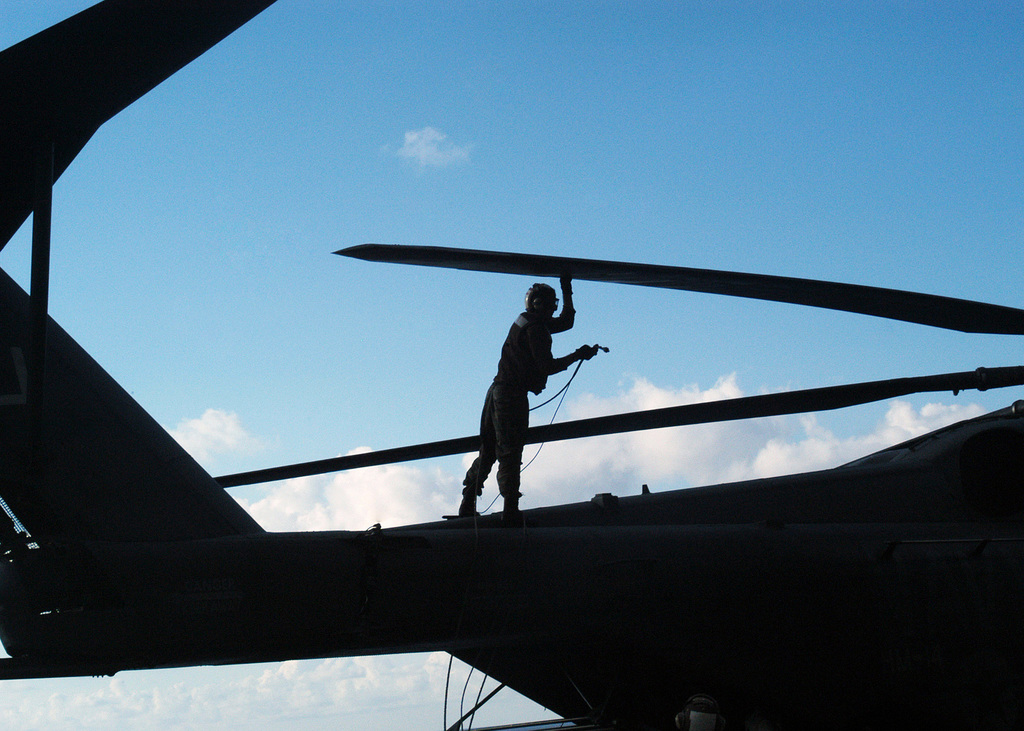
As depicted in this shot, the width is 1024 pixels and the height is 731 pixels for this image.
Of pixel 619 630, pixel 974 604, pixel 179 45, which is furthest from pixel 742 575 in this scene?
pixel 179 45

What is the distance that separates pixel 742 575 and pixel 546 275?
2861mm

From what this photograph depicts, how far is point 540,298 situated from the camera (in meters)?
7.21

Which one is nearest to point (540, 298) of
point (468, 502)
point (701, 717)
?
point (468, 502)

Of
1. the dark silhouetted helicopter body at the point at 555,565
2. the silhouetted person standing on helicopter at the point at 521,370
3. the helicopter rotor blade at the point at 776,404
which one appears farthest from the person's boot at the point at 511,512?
the helicopter rotor blade at the point at 776,404

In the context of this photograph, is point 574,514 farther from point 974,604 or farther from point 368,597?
point 974,604

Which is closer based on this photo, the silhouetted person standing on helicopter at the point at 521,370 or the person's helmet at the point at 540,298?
the silhouetted person standing on helicopter at the point at 521,370

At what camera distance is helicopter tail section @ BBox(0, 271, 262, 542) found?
558 centimetres

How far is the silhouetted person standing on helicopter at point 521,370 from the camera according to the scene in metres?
6.98

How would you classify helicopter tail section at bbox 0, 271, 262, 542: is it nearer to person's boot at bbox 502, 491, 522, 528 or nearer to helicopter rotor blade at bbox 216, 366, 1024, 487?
person's boot at bbox 502, 491, 522, 528

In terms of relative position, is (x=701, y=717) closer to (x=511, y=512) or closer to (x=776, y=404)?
(x=511, y=512)

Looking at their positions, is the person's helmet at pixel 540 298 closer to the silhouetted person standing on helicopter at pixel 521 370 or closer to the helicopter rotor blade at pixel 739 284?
the silhouetted person standing on helicopter at pixel 521 370

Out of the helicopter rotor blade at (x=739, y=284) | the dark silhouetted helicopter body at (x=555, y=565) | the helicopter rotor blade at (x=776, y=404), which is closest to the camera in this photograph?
the dark silhouetted helicopter body at (x=555, y=565)

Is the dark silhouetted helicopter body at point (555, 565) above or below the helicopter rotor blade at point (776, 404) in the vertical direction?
below

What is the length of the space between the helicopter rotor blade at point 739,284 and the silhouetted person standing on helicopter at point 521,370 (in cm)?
61
